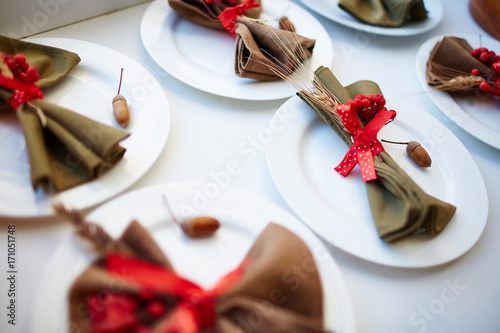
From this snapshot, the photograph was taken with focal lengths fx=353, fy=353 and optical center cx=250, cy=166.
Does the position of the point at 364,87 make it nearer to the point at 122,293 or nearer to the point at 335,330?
the point at 335,330

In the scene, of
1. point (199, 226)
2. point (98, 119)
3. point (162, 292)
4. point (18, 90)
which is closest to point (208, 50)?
point (98, 119)

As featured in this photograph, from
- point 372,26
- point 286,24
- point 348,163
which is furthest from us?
point 372,26

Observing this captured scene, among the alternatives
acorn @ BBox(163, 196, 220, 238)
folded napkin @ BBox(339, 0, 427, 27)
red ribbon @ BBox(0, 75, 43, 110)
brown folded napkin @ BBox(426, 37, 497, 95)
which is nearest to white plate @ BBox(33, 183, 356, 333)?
acorn @ BBox(163, 196, 220, 238)

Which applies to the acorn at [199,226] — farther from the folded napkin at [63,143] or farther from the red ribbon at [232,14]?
the red ribbon at [232,14]

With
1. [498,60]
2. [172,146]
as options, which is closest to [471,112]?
[498,60]

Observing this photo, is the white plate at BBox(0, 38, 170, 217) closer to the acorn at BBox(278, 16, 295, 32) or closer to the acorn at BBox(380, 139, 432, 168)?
the acorn at BBox(278, 16, 295, 32)

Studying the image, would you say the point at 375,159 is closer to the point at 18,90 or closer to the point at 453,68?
the point at 453,68
